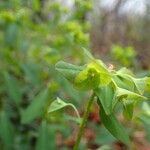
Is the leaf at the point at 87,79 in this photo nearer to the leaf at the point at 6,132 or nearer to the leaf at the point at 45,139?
the leaf at the point at 45,139

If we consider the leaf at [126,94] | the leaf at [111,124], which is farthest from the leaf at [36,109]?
the leaf at [126,94]

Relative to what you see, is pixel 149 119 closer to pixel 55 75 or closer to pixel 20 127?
pixel 55 75

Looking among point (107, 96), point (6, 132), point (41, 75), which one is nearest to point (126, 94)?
point (107, 96)

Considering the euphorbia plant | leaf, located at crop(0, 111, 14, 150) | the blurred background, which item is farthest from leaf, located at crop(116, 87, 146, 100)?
leaf, located at crop(0, 111, 14, 150)

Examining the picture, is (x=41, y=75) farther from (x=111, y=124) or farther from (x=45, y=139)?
(x=111, y=124)

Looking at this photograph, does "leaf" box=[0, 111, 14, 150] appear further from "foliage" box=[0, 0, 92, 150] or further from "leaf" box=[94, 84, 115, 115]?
"leaf" box=[94, 84, 115, 115]
